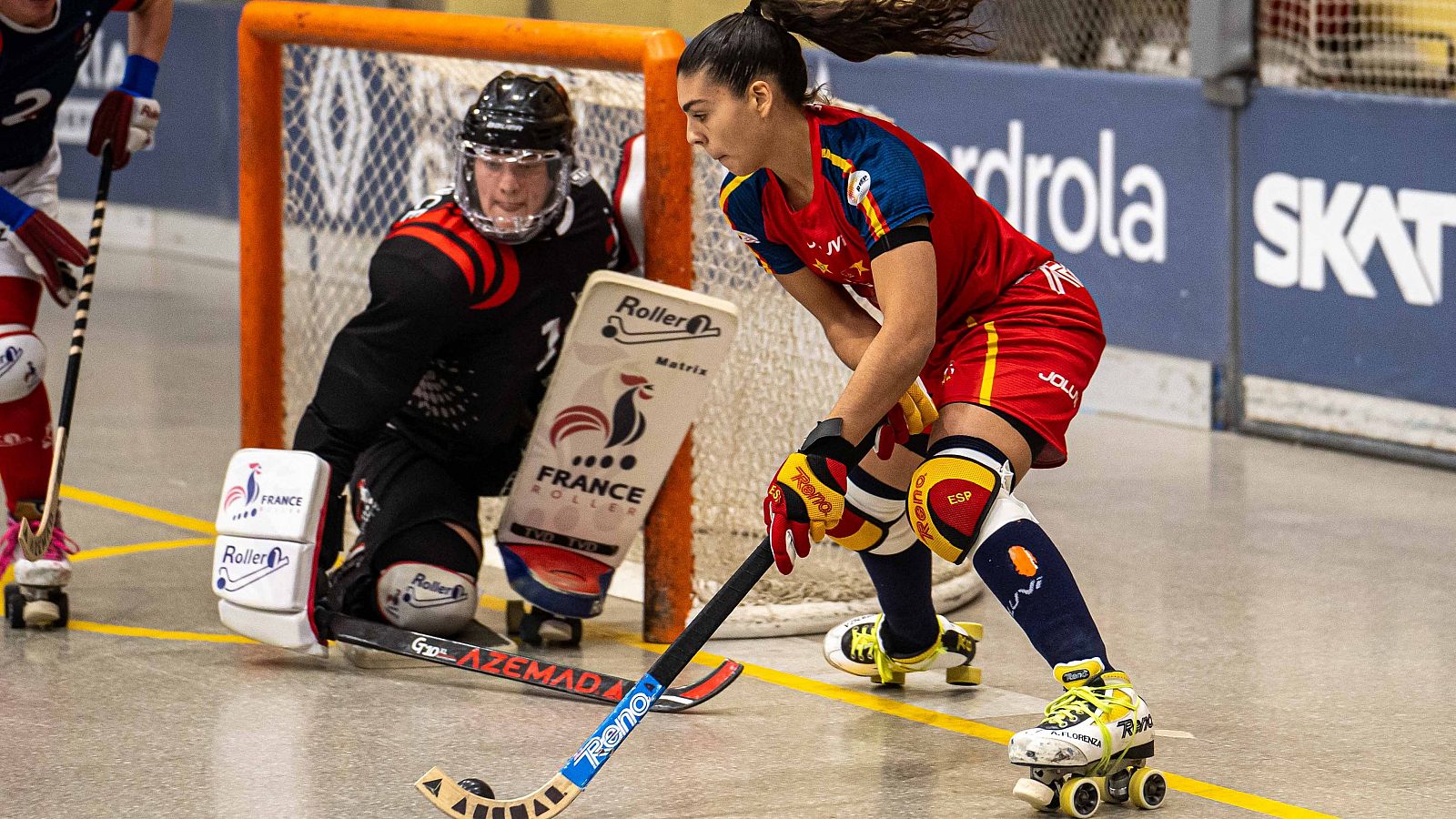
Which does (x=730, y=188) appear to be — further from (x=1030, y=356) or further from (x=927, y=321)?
(x=1030, y=356)

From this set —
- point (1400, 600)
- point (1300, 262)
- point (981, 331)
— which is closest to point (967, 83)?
point (1300, 262)

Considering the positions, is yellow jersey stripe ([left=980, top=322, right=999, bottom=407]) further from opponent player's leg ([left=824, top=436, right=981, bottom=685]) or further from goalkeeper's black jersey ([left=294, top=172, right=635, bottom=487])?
goalkeeper's black jersey ([left=294, top=172, right=635, bottom=487])

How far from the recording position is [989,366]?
11.5ft

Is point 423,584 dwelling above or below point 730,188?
below

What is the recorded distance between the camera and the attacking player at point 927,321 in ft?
10.8

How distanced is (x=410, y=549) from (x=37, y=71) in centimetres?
141

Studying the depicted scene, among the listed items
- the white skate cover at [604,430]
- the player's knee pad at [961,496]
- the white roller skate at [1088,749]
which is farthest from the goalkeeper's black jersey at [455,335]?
the white roller skate at [1088,749]

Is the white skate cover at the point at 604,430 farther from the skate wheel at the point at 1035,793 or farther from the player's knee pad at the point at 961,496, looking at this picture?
the skate wheel at the point at 1035,793

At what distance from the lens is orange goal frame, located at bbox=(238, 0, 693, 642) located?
4.22 meters

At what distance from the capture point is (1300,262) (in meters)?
6.63

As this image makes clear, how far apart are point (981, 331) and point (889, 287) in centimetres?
31

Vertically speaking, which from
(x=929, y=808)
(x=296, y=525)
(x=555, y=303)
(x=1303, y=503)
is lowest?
(x=1303, y=503)

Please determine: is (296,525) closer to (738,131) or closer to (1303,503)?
(738,131)

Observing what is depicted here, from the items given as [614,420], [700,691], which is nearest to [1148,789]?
[700,691]
